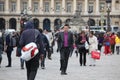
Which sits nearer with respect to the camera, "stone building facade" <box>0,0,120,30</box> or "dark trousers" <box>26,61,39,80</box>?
"dark trousers" <box>26,61,39,80</box>

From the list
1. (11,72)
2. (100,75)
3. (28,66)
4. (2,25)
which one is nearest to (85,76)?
(100,75)

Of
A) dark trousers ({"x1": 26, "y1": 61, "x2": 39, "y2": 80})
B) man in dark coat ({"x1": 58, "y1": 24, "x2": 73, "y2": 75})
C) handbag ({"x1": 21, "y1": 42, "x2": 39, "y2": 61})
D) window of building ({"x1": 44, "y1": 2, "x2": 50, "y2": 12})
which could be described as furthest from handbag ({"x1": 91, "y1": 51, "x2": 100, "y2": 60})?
window of building ({"x1": 44, "y1": 2, "x2": 50, "y2": 12})

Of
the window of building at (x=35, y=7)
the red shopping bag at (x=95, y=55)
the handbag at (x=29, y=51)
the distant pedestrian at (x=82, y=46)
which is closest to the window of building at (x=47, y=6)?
the window of building at (x=35, y=7)

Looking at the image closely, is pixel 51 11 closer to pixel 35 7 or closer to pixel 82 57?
pixel 35 7

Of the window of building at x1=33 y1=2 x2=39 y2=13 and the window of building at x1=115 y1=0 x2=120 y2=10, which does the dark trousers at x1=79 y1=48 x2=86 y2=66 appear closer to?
the window of building at x1=115 y1=0 x2=120 y2=10

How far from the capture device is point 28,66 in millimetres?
14531

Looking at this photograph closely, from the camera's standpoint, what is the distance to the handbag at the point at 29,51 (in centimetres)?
1422

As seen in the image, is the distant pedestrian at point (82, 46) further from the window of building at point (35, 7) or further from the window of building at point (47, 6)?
the window of building at point (35, 7)

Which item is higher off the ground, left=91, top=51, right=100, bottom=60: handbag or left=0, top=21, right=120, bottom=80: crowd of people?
left=0, top=21, right=120, bottom=80: crowd of people

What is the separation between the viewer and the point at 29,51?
1423 centimetres

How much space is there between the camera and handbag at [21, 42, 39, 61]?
46.6 ft

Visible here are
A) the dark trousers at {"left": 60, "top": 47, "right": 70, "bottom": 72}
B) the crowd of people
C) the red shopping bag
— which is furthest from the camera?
the red shopping bag

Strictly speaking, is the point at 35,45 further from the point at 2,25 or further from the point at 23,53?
the point at 2,25

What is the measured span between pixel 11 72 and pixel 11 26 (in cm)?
9374
